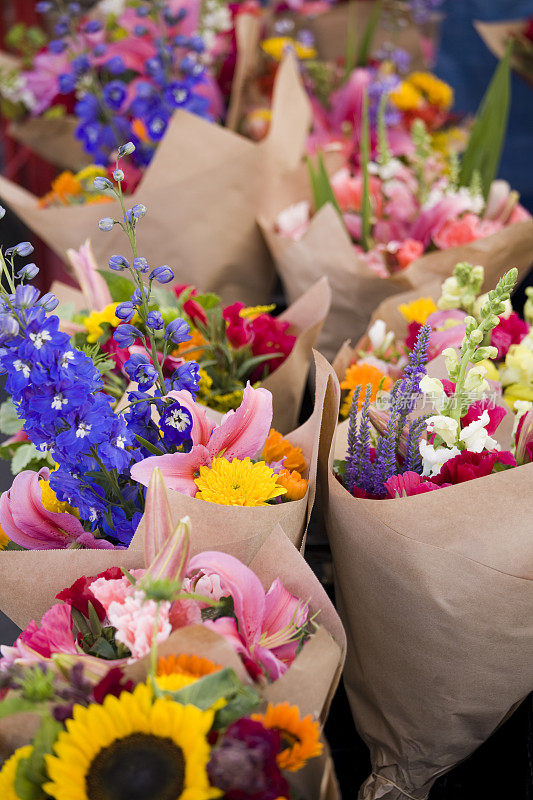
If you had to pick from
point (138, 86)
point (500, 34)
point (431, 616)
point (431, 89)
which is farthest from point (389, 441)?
point (500, 34)

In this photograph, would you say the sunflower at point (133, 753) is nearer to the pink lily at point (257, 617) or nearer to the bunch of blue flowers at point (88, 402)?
the pink lily at point (257, 617)

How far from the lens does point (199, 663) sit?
1.40 feet

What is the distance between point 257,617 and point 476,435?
22 cm

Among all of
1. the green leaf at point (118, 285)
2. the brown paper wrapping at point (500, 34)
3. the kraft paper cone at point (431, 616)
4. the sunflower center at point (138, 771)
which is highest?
the brown paper wrapping at point (500, 34)

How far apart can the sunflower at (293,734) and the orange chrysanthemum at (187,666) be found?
0.12 feet

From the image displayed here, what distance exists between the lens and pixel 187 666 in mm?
428

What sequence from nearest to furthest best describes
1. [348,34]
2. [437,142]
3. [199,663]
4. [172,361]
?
[199,663], [172,361], [437,142], [348,34]

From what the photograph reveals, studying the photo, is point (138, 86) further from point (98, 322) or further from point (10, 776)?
point (10, 776)

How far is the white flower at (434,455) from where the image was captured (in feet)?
1.89

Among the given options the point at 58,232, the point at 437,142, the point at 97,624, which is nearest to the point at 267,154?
the point at 58,232

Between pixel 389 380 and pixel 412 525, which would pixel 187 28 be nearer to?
A: pixel 389 380

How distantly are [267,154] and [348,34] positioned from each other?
0.83m

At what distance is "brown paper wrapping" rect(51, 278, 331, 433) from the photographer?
2.51 ft

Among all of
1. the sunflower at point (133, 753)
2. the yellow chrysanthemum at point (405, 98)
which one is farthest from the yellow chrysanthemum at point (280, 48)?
the sunflower at point (133, 753)
